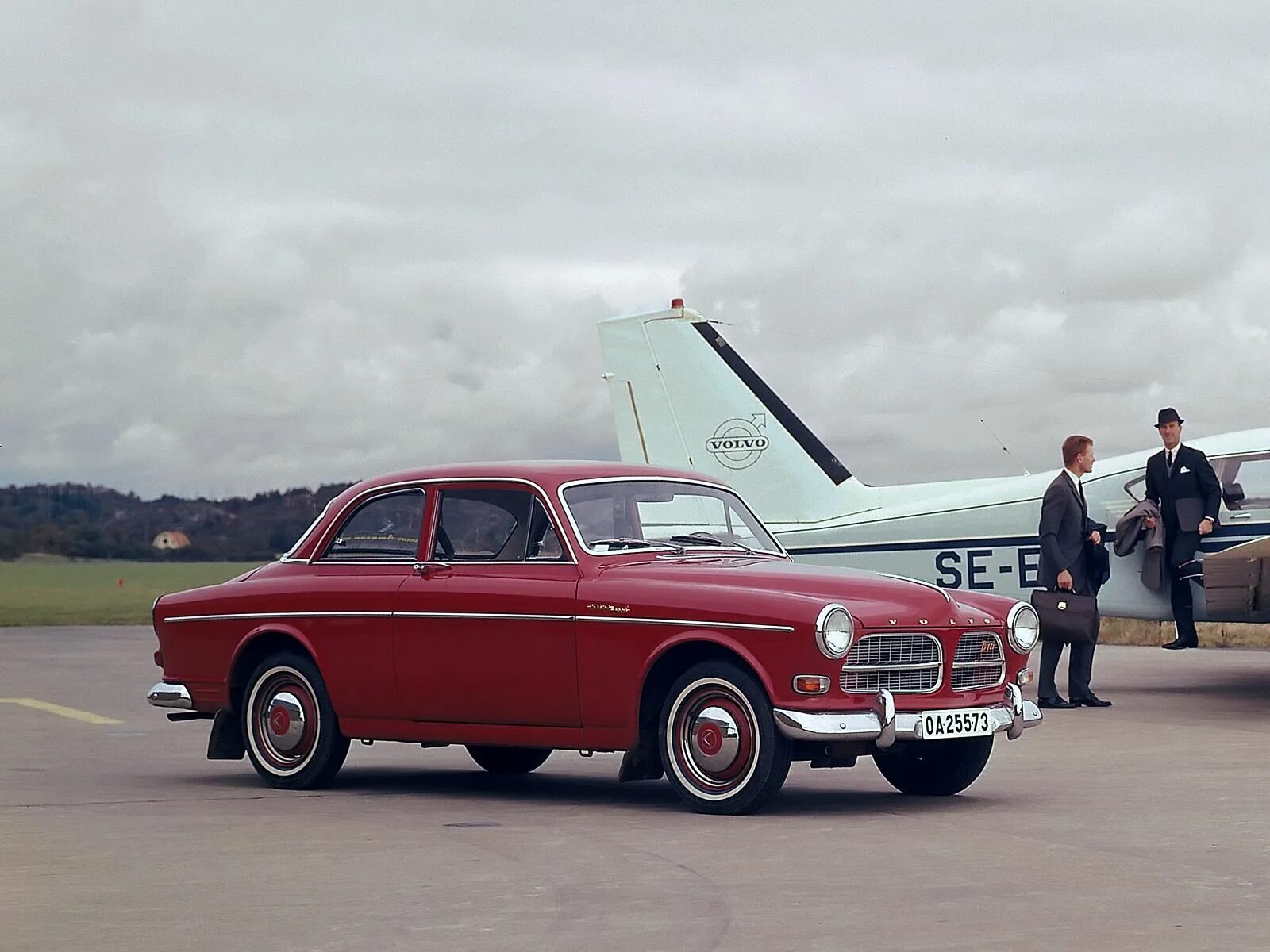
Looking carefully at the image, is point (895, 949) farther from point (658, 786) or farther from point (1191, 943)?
point (658, 786)

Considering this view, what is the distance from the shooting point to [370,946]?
18.5 ft

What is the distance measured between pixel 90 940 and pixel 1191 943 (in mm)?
3276

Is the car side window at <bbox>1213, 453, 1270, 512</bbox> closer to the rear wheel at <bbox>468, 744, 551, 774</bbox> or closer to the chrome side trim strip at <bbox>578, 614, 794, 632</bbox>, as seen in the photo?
the rear wheel at <bbox>468, 744, 551, 774</bbox>

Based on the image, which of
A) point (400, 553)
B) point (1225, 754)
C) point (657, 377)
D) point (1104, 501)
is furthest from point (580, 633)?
point (657, 377)

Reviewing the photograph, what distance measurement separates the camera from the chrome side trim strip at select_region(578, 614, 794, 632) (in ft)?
28.4

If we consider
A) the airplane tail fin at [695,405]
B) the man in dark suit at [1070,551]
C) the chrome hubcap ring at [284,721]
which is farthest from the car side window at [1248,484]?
the chrome hubcap ring at [284,721]

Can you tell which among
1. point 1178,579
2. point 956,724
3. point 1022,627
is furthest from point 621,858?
point 1178,579

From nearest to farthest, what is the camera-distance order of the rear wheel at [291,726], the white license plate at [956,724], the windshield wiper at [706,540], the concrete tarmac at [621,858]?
the concrete tarmac at [621,858] < the white license plate at [956,724] < the windshield wiper at [706,540] < the rear wheel at [291,726]

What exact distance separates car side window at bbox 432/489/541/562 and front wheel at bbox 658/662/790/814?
1293mm

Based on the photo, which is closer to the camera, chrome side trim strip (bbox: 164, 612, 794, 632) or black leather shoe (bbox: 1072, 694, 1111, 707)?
chrome side trim strip (bbox: 164, 612, 794, 632)

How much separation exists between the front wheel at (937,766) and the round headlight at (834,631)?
3.46ft

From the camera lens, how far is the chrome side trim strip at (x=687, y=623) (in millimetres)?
8648

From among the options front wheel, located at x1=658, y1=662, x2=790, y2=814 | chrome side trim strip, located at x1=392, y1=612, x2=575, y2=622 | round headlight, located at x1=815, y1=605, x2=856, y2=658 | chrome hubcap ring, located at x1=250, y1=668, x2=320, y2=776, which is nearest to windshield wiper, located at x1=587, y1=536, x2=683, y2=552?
chrome side trim strip, located at x1=392, y1=612, x2=575, y2=622

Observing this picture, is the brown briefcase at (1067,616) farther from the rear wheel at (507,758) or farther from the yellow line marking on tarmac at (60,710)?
the yellow line marking on tarmac at (60,710)
